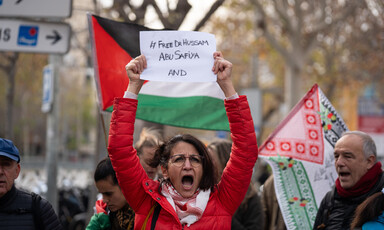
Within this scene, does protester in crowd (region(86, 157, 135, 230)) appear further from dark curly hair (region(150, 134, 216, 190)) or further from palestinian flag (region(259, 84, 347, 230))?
palestinian flag (region(259, 84, 347, 230))

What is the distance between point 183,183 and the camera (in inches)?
138

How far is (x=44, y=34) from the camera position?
17.9ft

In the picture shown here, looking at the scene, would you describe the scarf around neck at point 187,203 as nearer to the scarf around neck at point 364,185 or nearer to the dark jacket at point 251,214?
the scarf around neck at point 364,185

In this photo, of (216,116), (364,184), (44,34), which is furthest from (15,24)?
(364,184)

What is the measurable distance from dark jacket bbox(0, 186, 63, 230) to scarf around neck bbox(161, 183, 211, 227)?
0.78 m

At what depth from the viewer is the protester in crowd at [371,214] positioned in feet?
12.6

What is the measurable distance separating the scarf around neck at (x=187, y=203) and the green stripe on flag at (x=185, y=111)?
2.21 metres

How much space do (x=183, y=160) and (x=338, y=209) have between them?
1336mm

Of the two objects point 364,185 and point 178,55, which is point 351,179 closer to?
point 364,185

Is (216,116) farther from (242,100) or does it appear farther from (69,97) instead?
(69,97)

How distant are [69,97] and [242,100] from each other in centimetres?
5743


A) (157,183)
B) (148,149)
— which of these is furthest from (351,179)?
(148,149)

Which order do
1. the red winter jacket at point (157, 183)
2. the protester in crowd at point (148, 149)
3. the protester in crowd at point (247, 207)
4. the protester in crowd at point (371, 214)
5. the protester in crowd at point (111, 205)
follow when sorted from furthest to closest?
the protester in crowd at point (247, 207)
the protester in crowd at point (148, 149)
the protester in crowd at point (111, 205)
the protester in crowd at point (371, 214)
the red winter jacket at point (157, 183)

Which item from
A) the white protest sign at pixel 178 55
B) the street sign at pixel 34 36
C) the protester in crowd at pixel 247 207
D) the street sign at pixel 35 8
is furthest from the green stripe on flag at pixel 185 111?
the white protest sign at pixel 178 55
